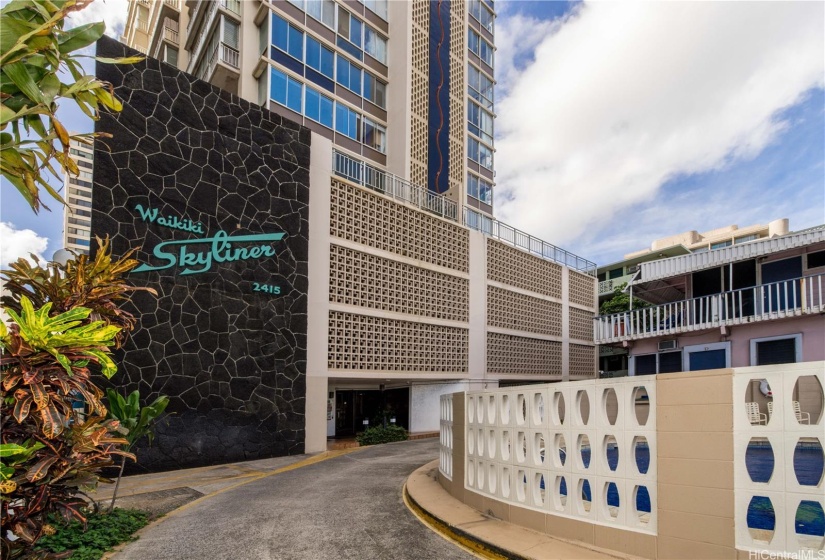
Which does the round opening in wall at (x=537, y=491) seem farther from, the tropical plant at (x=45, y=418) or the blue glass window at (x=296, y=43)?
the blue glass window at (x=296, y=43)

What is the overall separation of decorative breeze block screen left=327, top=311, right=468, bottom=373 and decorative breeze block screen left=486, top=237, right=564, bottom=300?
4024mm

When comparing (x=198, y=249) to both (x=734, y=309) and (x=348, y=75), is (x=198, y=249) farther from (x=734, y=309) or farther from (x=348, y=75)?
(x=348, y=75)

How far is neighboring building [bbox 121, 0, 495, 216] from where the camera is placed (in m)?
23.5

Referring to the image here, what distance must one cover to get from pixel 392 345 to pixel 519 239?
10686mm

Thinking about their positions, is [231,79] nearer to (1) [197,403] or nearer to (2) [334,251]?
(2) [334,251]

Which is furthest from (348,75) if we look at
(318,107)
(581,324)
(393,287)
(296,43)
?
(581,324)

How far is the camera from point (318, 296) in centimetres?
1653

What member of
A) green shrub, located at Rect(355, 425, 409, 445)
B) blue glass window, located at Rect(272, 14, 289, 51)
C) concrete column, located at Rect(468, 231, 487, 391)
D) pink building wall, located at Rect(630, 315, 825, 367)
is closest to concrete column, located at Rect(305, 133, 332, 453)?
green shrub, located at Rect(355, 425, 409, 445)

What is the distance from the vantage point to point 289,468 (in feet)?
42.6

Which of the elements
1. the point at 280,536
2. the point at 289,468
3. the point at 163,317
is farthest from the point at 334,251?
the point at 280,536

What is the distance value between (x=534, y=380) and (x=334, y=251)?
1469 centimetres

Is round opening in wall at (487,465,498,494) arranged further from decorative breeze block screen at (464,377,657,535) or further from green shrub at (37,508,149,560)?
green shrub at (37,508,149,560)
